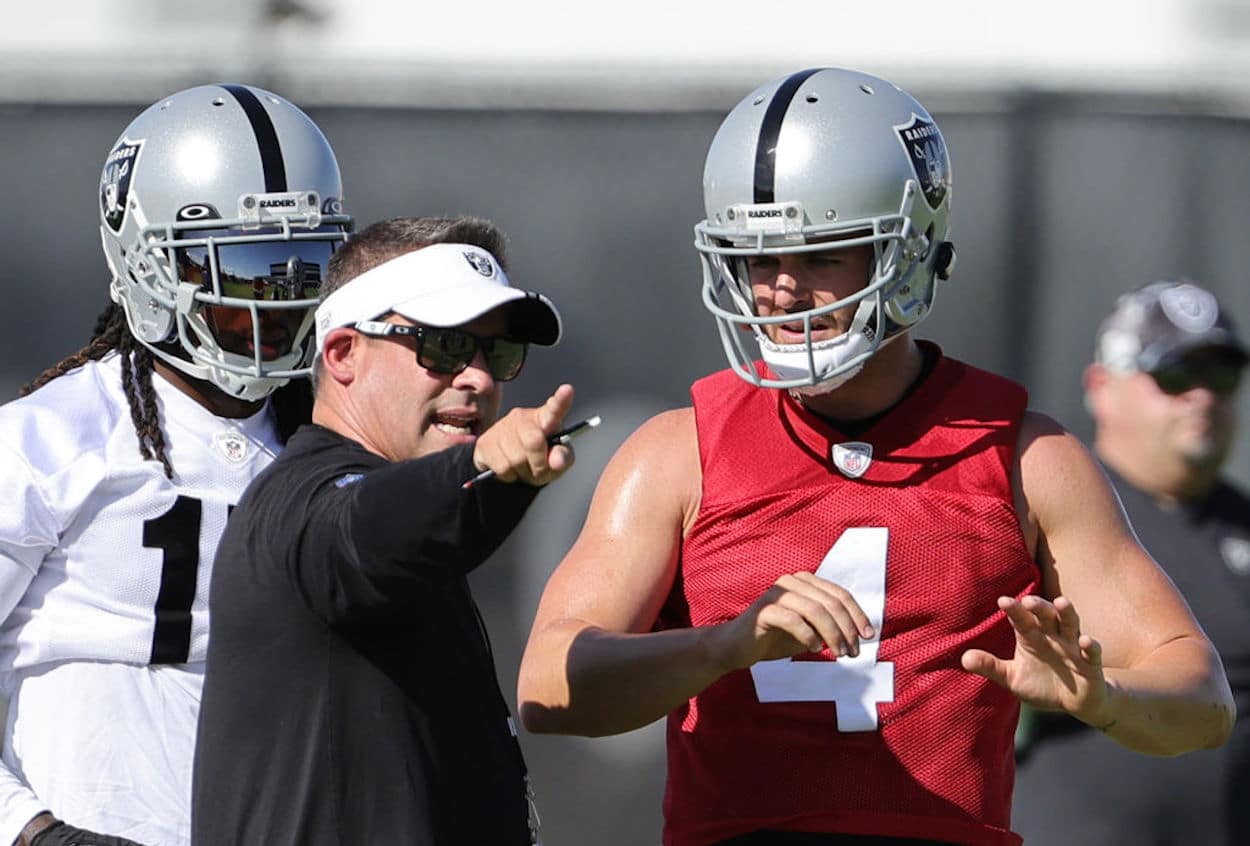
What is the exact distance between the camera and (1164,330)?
4438mm

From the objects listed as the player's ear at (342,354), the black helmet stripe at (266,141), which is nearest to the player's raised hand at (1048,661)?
the player's ear at (342,354)

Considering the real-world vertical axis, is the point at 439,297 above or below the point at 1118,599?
above

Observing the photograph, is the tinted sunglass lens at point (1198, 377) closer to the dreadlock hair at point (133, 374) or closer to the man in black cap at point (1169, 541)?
the man in black cap at point (1169, 541)

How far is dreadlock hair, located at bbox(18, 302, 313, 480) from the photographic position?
2990 millimetres

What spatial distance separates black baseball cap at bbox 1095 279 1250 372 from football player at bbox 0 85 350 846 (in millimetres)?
2050

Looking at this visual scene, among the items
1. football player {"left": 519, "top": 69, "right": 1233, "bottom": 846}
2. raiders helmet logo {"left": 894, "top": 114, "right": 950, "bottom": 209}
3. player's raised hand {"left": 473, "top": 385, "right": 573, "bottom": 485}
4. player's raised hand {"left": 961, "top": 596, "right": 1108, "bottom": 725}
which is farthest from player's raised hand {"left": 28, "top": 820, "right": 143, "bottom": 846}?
raiders helmet logo {"left": 894, "top": 114, "right": 950, "bottom": 209}

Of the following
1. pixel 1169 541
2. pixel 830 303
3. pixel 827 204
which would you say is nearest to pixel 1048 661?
pixel 830 303

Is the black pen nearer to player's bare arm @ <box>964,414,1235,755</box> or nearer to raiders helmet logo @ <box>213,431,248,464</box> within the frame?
player's bare arm @ <box>964,414,1235,755</box>

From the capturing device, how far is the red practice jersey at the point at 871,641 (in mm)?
2498

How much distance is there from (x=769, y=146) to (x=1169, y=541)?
1963 millimetres

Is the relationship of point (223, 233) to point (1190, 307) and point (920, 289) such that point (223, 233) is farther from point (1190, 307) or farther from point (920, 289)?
point (1190, 307)

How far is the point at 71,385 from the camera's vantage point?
304cm

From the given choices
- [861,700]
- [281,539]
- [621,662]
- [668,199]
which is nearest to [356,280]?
[281,539]

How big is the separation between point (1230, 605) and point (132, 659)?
2.48 meters
